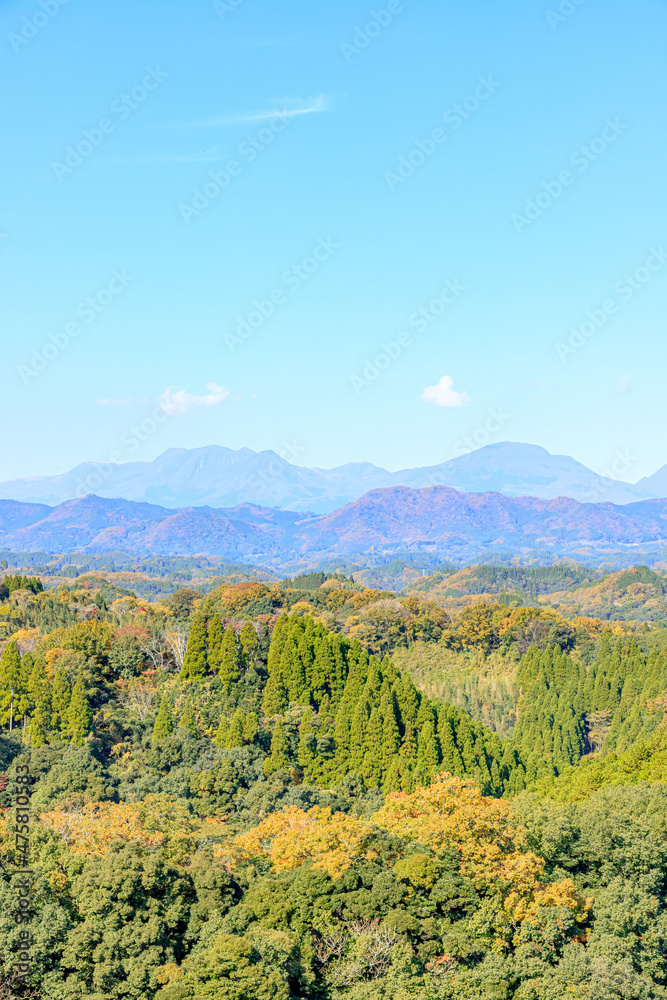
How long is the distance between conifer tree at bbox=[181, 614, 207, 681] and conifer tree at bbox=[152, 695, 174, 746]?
12.4 feet

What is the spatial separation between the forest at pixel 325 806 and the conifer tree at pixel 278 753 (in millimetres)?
110

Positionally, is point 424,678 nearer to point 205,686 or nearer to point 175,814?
point 205,686

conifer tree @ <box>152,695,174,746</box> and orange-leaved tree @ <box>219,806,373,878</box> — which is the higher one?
conifer tree @ <box>152,695,174,746</box>

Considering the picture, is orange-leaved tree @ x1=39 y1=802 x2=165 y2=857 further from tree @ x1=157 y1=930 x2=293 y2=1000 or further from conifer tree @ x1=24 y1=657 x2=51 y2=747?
conifer tree @ x1=24 y1=657 x2=51 y2=747

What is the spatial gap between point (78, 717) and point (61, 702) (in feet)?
4.27

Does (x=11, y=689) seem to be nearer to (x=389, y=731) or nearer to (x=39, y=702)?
(x=39, y=702)

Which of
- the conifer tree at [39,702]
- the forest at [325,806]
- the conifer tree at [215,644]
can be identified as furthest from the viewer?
the conifer tree at [215,644]

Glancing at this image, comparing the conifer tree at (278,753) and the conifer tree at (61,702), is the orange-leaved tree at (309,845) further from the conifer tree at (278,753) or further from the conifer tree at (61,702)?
the conifer tree at (61,702)

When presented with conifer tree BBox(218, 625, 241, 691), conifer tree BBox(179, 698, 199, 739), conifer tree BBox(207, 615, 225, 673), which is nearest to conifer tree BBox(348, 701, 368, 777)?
conifer tree BBox(218, 625, 241, 691)

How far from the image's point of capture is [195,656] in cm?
4569

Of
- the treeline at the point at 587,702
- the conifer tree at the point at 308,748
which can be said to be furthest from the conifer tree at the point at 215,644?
the treeline at the point at 587,702

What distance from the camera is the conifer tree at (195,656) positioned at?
149 ft

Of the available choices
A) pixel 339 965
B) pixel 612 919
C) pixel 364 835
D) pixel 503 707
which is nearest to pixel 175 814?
pixel 364 835

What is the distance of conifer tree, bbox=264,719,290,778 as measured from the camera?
39.2 meters
